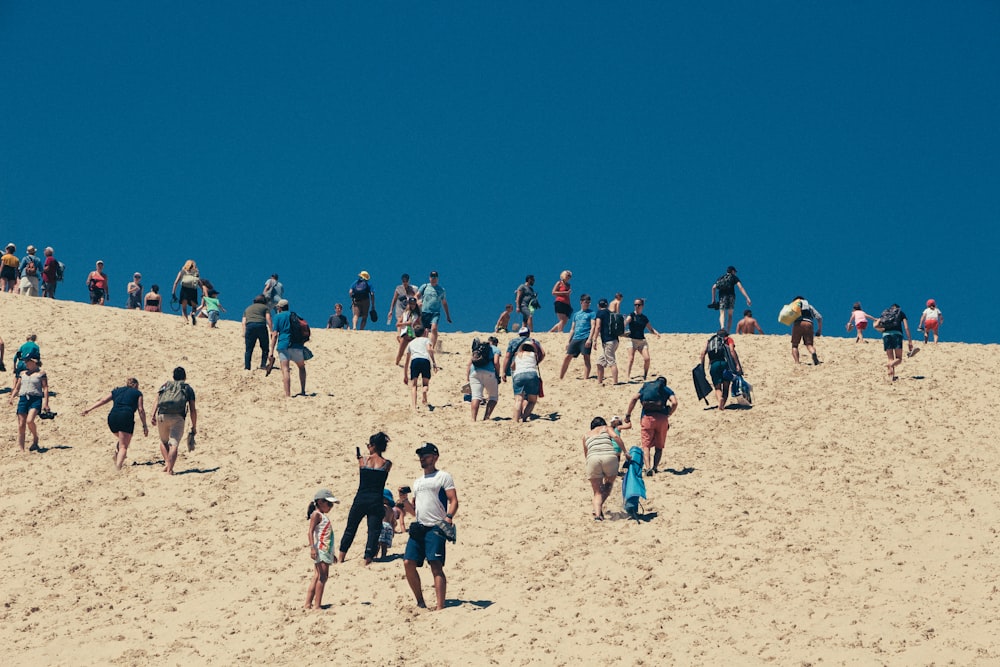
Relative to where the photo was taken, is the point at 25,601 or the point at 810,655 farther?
the point at 25,601

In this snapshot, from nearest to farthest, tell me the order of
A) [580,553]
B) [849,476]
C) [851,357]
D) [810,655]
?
[810,655] < [580,553] < [849,476] < [851,357]

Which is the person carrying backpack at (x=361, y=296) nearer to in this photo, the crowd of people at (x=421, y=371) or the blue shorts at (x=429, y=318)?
the crowd of people at (x=421, y=371)

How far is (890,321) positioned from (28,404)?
16.5 metres

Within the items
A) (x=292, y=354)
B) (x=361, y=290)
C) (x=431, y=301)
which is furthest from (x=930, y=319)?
(x=292, y=354)

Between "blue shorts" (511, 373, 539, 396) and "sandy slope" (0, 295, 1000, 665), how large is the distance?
76 centimetres

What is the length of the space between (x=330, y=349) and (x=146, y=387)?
517 cm

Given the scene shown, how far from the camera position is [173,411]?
63.6 feet

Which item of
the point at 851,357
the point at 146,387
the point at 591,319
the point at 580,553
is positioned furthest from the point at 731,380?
the point at 146,387

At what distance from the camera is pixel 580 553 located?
1579 cm

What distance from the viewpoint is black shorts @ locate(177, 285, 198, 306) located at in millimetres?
30844

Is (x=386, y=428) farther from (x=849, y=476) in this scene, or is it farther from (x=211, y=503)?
(x=849, y=476)

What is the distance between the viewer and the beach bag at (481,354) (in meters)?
21.5

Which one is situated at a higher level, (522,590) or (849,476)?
(849,476)

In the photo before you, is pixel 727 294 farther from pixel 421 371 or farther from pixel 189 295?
pixel 189 295
